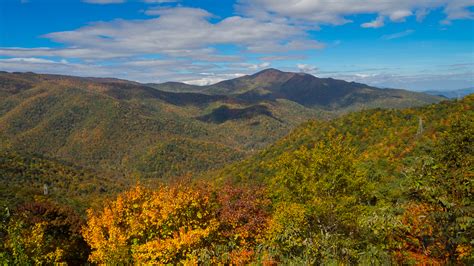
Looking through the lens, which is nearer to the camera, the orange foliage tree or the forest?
the forest

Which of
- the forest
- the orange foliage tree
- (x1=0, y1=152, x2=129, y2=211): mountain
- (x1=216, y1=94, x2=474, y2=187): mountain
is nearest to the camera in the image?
the forest

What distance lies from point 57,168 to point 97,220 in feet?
417

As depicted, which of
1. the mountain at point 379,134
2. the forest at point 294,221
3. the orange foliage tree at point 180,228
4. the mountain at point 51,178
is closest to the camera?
the forest at point 294,221

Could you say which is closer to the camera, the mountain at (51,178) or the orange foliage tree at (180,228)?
the orange foliage tree at (180,228)

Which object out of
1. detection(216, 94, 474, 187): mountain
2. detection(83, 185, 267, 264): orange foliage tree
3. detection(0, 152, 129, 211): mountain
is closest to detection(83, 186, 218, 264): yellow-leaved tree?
detection(83, 185, 267, 264): orange foliage tree

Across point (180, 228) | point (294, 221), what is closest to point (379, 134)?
point (294, 221)

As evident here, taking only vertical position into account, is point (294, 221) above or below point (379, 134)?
above

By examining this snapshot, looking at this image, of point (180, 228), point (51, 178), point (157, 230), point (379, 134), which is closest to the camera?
point (180, 228)

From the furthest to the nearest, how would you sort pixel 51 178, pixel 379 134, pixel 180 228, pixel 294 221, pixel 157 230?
pixel 51 178, pixel 379 134, pixel 157 230, pixel 294 221, pixel 180 228

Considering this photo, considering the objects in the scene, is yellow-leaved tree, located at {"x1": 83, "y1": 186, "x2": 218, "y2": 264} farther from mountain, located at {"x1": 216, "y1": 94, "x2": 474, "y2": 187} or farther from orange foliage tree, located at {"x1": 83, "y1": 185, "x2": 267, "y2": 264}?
mountain, located at {"x1": 216, "y1": 94, "x2": 474, "y2": 187}

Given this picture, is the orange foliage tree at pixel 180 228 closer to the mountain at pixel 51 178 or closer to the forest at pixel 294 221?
the forest at pixel 294 221

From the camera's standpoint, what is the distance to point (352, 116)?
12206cm

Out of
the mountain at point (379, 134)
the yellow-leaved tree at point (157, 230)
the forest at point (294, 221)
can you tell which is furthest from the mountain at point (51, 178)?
the forest at point (294, 221)

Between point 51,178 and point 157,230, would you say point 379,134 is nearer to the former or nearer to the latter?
point 157,230
